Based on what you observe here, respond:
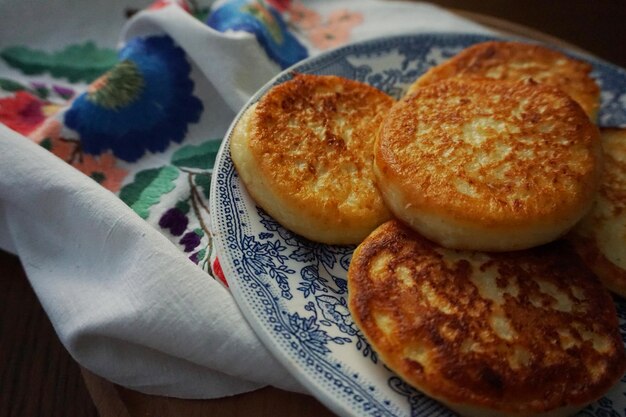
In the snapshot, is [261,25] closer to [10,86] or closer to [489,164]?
[10,86]

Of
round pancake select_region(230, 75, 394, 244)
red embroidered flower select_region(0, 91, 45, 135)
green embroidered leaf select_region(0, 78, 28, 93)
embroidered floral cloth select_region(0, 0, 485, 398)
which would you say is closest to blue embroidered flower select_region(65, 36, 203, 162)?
embroidered floral cloth select_region(0, 0, 485, 398)

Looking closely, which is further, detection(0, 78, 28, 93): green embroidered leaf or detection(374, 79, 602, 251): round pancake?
detection(0, 78, 28, 93): green embroidered leaf

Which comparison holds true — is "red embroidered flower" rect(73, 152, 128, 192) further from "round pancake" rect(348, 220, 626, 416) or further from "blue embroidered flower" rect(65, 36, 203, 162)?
"round pancake" rect(348, 220, 626, 416)

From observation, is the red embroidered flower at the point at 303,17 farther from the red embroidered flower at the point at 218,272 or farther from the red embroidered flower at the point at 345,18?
the red embroidered flower at the point at 218,272

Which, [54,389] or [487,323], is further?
[54,389]

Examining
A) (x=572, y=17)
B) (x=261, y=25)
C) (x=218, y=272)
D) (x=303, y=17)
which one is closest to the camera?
(x=218, y=272)

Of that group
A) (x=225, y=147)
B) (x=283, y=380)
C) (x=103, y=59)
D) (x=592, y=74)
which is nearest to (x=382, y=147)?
(x=225, y=147)

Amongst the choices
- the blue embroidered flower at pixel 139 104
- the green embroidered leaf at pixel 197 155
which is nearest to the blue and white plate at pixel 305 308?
the green embroidered leaf at pixel 197 155

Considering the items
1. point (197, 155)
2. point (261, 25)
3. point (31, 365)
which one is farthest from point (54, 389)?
point (261, 25)
